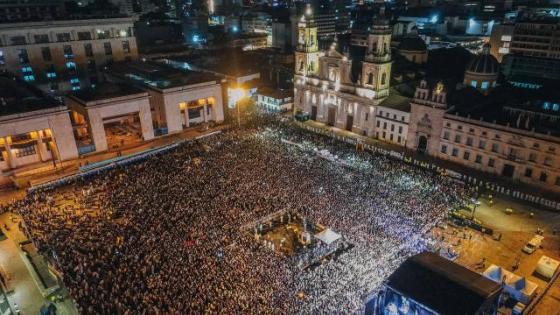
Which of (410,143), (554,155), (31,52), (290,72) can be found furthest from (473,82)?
(31,52)

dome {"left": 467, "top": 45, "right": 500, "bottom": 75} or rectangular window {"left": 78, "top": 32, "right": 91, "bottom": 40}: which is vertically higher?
rectangular window {"left": 78, "top": 32, "right": 91, "bottom": 40}

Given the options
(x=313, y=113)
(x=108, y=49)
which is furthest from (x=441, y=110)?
(x=108, y=49)

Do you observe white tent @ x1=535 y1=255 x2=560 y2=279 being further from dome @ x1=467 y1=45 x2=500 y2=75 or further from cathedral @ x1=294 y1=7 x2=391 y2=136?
dome @ x1=467 y1=45 x2=500 y2=75

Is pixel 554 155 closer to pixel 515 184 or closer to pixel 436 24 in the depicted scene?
pixel 515 184

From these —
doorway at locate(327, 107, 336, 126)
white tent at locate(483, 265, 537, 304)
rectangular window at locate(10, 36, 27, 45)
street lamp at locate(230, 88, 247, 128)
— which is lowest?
white tent at locate(483, 265, 537, 304)

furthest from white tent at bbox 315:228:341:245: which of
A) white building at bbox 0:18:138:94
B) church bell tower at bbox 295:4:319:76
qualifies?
white building at bbox 0:18:138:94

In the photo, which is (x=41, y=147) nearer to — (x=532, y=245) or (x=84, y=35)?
(x=84, y=35)
